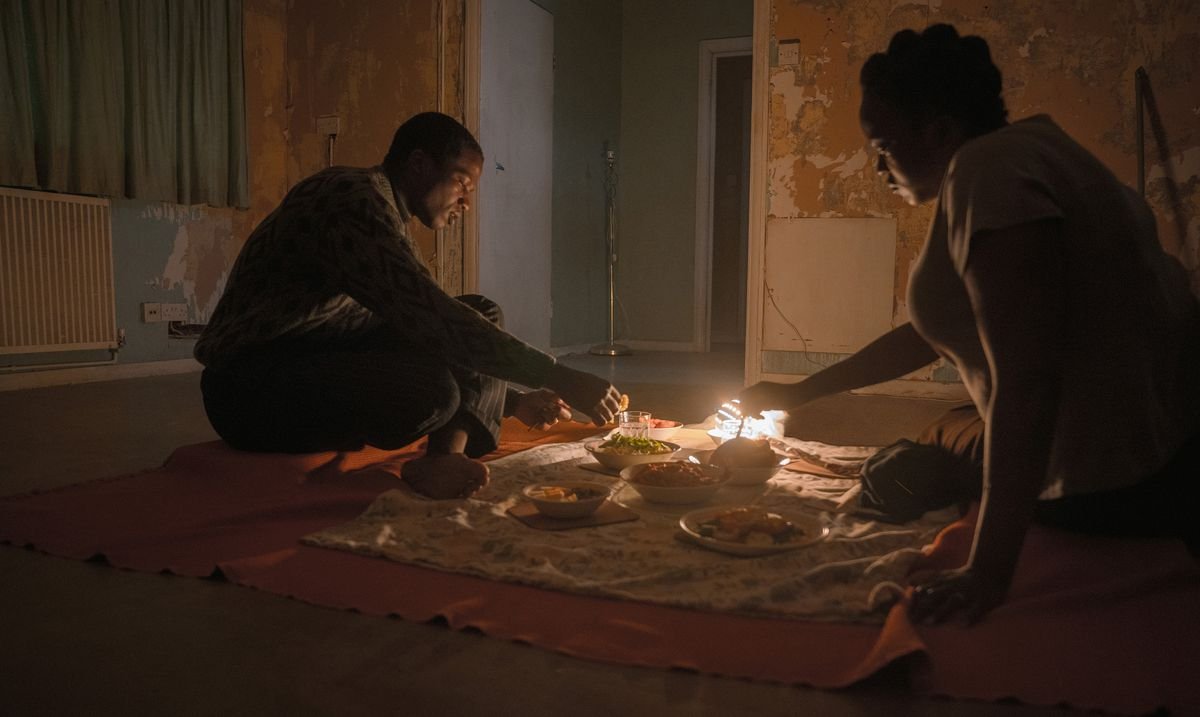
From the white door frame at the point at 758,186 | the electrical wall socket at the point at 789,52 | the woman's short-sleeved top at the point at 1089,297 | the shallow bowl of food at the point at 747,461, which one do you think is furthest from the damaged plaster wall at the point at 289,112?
the woman's short-sleeved top at the point at 1089,297

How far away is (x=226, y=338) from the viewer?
2.04 metres

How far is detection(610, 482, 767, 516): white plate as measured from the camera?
1821mm

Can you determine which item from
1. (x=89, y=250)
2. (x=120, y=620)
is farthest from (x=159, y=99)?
(x=120, y=620)

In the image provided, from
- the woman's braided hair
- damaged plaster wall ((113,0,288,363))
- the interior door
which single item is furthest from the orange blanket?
the interior door

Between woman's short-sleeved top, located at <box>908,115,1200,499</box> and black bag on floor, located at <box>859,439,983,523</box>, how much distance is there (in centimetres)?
27

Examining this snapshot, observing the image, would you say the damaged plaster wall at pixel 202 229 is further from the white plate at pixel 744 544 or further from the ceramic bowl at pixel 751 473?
the white plate at pixel 744 544

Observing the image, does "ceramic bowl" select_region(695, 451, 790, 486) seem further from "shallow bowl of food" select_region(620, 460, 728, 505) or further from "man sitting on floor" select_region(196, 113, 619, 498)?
"man sitting on floor" select_region(196, 113, 619, 498)

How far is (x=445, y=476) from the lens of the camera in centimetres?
191

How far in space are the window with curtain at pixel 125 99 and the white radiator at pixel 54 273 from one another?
12cm

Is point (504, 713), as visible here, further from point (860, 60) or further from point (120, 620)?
point (860, 60)

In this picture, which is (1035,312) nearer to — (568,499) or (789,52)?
(568,499)

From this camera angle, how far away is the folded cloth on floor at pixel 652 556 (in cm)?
133

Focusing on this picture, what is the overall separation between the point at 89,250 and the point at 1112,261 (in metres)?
4.44

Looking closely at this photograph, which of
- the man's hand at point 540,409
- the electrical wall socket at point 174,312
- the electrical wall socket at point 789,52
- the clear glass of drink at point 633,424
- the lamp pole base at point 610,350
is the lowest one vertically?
the lamp pole base at point 610,350
